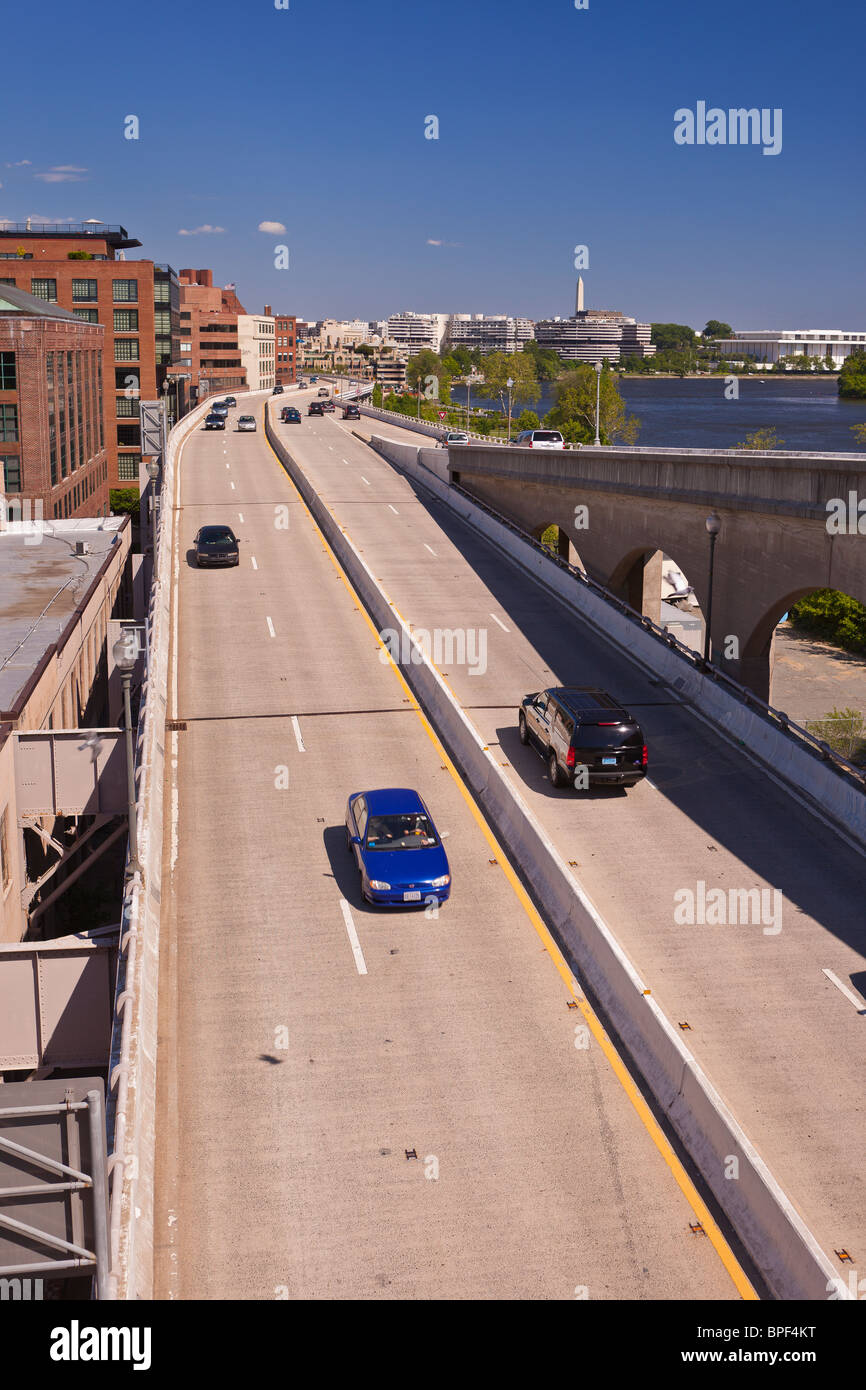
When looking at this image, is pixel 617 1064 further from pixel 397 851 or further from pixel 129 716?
pixel 129 716

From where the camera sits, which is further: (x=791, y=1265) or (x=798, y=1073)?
(x=798, y=1073)

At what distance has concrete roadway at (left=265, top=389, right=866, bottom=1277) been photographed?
44.9 feet

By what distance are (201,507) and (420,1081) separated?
126ft

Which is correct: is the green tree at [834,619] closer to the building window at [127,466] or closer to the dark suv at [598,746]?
the dark suv at [598,746]

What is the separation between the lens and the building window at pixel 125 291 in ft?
344

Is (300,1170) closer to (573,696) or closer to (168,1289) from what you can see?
(168,1289)

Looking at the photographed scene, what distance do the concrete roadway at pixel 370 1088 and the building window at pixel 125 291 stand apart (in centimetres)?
9064

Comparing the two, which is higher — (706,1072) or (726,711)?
(726,711)

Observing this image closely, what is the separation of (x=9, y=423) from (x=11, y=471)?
7.93 ft

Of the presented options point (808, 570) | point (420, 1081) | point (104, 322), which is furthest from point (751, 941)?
point (104, 322)

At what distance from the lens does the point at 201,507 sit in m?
49.8

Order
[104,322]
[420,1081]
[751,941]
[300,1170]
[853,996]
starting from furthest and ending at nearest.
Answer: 1. [104,322]
2. [751,941]
3. [853,996]
4. [420,1081]
5. [300,1170]

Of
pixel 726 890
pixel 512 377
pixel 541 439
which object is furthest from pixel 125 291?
pixel 726 890

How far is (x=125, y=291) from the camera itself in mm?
105562
